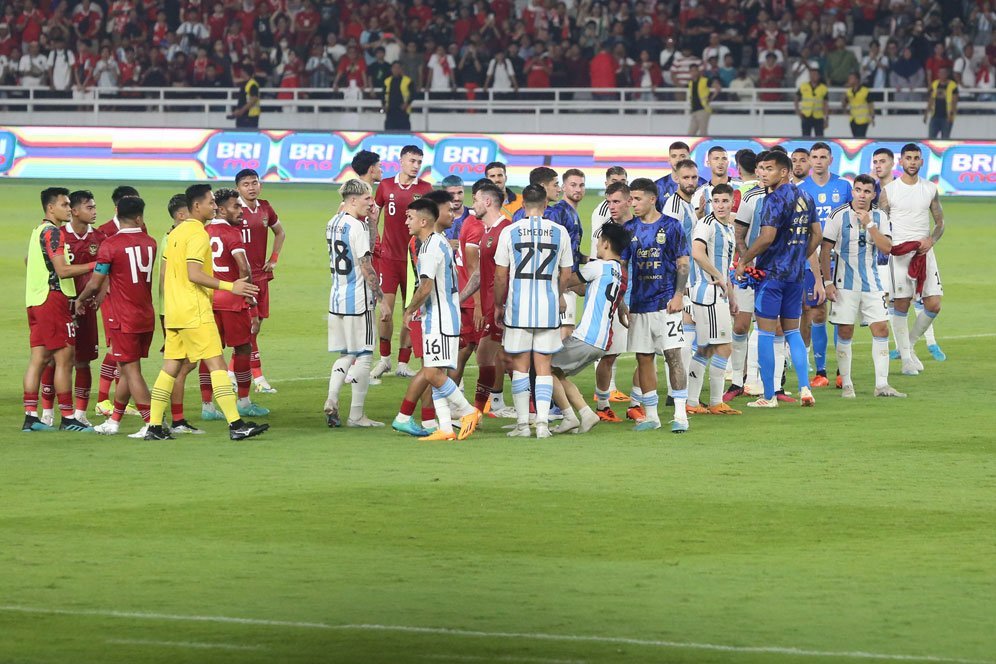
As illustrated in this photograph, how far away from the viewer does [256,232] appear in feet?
48.3

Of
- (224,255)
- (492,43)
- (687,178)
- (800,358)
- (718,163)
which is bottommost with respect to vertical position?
(800,358)

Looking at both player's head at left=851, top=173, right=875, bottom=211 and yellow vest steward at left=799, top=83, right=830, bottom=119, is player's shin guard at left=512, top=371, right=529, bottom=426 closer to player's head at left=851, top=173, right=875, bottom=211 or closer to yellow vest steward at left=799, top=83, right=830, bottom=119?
player's head at left=851, top=173, right=875, bottom=211

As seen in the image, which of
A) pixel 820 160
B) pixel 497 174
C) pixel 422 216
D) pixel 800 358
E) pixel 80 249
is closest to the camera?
pixel 422 216

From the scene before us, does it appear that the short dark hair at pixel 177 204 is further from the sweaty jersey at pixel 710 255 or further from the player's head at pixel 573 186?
the sweaty jersey at pixel 710 255

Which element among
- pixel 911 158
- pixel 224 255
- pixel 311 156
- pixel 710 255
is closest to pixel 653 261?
pixel 710 255

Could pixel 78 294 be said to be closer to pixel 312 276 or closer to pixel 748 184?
pixel 748 184

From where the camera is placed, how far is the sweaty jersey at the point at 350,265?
1286 cm

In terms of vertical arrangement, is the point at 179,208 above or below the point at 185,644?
above

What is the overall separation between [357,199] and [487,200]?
1084 millimetres

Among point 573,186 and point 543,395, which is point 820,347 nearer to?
point 573,186

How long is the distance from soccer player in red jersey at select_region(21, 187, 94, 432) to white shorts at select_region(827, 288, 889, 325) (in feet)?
23.1

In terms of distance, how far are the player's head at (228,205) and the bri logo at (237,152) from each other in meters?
21.8

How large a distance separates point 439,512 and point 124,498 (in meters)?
2.10

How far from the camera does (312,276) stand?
24.0 metres
